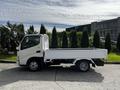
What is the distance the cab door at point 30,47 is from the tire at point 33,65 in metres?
0.39

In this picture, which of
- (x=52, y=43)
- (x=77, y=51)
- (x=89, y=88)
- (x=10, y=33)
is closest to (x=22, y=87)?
(x=89, y=88)

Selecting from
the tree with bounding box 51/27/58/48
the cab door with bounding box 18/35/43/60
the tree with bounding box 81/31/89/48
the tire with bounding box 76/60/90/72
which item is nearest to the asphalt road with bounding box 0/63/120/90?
the tire with bounding box 76/60/90/72

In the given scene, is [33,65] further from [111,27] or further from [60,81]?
[111,27]

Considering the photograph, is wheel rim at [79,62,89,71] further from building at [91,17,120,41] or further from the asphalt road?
building at [91,17,120,41]

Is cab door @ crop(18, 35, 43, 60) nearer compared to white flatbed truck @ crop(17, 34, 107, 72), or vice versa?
white flatbed truck @ crop(17, 34, 107, 72)

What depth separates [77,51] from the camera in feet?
38.9

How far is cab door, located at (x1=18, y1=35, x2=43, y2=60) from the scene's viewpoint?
12.1 m

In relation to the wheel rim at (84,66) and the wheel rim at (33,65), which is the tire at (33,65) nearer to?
the wheel rim at (33,65)

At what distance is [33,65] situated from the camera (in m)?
12.2

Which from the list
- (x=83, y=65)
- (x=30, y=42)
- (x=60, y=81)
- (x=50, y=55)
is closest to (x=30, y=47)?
(x=30, y=42)

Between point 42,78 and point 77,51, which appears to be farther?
point 77,51

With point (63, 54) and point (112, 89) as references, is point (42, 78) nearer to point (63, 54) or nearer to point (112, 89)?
point (63, 54)

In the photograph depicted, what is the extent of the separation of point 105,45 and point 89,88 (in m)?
18.2

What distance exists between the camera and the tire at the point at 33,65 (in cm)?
1219
